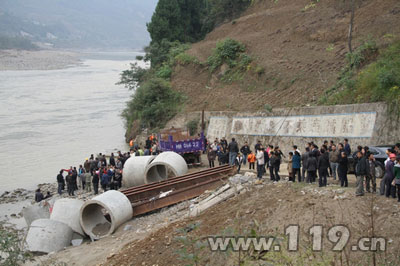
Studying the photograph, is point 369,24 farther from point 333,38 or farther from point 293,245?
point 293,245

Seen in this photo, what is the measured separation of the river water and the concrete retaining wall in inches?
443

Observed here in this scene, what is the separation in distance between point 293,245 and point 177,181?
9800 mm

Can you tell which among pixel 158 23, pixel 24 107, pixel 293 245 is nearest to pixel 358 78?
pixel 293 245

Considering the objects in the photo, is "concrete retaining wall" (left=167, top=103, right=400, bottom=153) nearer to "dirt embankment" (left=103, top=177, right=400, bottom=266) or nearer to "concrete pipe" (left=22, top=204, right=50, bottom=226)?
"dirt embankment" (left=103, top=177, right=400, bottom=266)

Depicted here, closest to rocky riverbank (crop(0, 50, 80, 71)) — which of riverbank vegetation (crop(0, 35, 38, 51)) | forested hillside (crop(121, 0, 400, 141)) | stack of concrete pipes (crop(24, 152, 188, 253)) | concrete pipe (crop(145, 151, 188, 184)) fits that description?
riverbank vegetation (crop(0, 35, 38, 51))

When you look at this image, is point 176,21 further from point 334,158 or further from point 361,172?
point 361,172

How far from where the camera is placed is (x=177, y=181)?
62.1 feet

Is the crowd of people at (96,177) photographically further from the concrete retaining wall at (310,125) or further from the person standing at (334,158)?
the person standing at (334,158)

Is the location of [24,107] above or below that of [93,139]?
above

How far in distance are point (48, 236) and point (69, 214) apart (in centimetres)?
156

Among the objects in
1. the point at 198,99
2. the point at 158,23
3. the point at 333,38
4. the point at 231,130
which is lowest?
the point at 231,130

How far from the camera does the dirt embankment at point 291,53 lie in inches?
1086

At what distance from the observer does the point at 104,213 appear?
17.6 m

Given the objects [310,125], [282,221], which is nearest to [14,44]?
[310,125]
